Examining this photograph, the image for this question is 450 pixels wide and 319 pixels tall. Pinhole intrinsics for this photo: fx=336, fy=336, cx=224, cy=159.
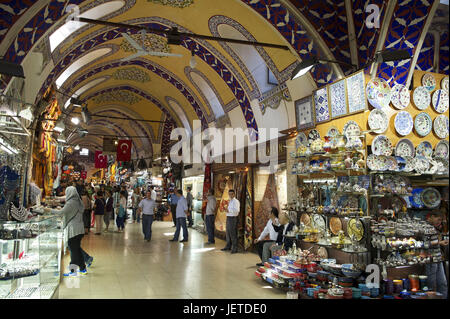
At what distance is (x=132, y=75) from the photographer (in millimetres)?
12227

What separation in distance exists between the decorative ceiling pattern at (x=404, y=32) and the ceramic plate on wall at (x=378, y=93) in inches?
6.2

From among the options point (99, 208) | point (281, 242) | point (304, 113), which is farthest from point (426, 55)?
point (99, 208)

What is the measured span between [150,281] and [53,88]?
6381 mm

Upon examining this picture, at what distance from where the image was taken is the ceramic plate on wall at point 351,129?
A: 481 centimetres

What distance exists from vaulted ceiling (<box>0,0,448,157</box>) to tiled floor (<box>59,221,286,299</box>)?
347cm

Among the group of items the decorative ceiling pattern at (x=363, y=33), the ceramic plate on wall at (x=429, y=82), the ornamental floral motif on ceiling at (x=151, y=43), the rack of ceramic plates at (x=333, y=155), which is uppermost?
the ornamental floral motif on ceiling at (x=151, y=43)

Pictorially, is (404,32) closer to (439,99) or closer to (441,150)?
(439,99)

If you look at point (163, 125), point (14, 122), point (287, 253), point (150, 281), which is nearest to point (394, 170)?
point (287, 253)

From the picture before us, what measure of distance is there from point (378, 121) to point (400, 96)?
56 centimetres

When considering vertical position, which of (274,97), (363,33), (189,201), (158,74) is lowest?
(189,201)

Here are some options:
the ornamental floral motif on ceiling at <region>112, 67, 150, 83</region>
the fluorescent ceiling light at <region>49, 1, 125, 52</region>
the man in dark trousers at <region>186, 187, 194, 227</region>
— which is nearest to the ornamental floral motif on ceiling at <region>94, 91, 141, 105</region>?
the ornamental floral motif on ceiling at <region>112, 67, 150, 83</region>

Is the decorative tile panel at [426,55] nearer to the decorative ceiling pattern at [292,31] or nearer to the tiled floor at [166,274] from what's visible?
the decorative ceiling pattern at [292,31]

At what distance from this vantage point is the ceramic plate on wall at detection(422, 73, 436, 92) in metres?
5.04

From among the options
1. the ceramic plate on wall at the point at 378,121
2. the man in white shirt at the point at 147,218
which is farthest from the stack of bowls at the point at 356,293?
the man in white shirt at the point at 147,218
